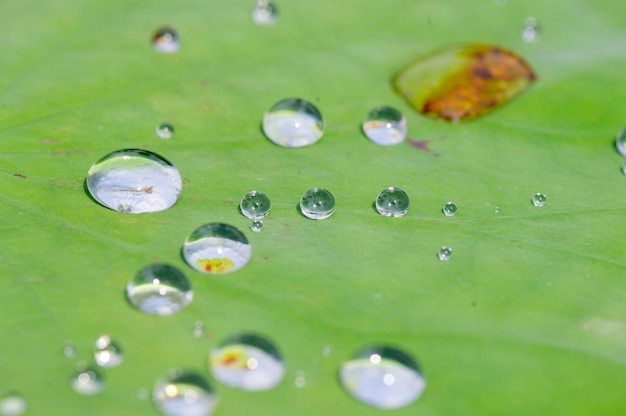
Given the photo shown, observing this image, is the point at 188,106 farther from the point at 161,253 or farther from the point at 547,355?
the point at 547,355

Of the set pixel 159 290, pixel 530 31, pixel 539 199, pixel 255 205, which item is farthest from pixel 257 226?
pixel 530 31

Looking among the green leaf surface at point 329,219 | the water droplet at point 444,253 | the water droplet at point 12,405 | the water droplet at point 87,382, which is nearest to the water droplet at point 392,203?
the green leaf surface at point 329,219

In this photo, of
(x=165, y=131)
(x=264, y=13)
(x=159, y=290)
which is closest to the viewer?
(x=159, y=290)

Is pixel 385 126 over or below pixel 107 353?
over

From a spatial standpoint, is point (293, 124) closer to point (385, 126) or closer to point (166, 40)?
point (385, 126)

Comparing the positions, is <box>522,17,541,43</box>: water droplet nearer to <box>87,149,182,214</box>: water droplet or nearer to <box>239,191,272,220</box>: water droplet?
<box>239,191,272,220</box>: water droplet

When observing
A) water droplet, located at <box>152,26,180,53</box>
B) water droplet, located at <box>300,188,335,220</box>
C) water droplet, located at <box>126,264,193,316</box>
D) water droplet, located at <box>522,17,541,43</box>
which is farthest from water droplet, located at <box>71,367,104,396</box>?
water droplet, located at <box>522,17,541,43</box>
